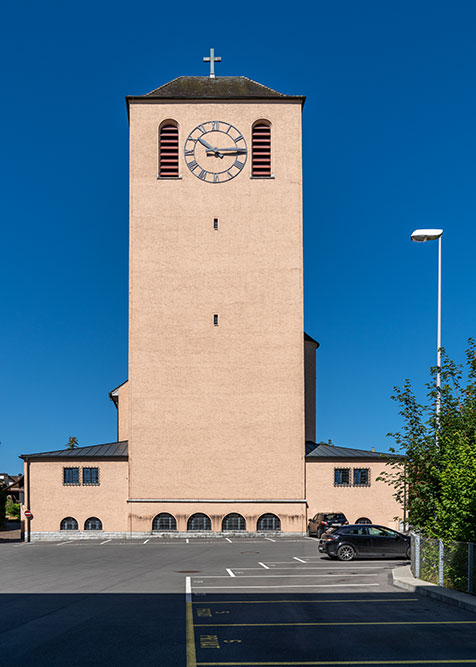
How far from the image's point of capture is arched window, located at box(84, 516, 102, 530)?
45.3 meters

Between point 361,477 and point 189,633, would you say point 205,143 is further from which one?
point 189,633

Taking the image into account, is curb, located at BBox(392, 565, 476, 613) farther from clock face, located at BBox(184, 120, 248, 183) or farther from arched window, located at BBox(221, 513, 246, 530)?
clock face, located at BBox(184, 120, 248, 183)

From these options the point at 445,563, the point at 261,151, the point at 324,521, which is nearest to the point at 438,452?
the point at 445,563

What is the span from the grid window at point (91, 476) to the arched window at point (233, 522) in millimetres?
8647

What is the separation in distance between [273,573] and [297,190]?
100ft

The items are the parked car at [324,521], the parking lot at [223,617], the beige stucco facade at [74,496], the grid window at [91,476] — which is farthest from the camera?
the grid window at [91,476]

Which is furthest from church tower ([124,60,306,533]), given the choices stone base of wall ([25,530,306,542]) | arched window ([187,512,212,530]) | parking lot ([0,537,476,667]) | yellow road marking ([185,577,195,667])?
yellow road marking ([185,577,195,667])

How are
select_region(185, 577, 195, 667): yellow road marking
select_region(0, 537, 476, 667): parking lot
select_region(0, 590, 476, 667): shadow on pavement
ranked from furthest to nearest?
select_region(0, 537, 476, 667): parking lot → select_region(0, 590, 476, 667): shadow on pavement → select_region(185, 577, 195, 667): yellow road marking

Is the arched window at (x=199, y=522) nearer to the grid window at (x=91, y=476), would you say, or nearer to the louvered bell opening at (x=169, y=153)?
the grid window at (x=91, y=476)

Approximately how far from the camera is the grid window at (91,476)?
151 feet

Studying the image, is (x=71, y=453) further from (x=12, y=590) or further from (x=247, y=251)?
(x=12, y=590)

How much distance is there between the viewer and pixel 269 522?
45375 mm

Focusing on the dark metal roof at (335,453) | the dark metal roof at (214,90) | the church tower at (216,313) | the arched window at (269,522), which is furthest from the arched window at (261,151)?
the arched window at (269,522)

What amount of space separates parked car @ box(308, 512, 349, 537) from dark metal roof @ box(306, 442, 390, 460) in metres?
4.05
